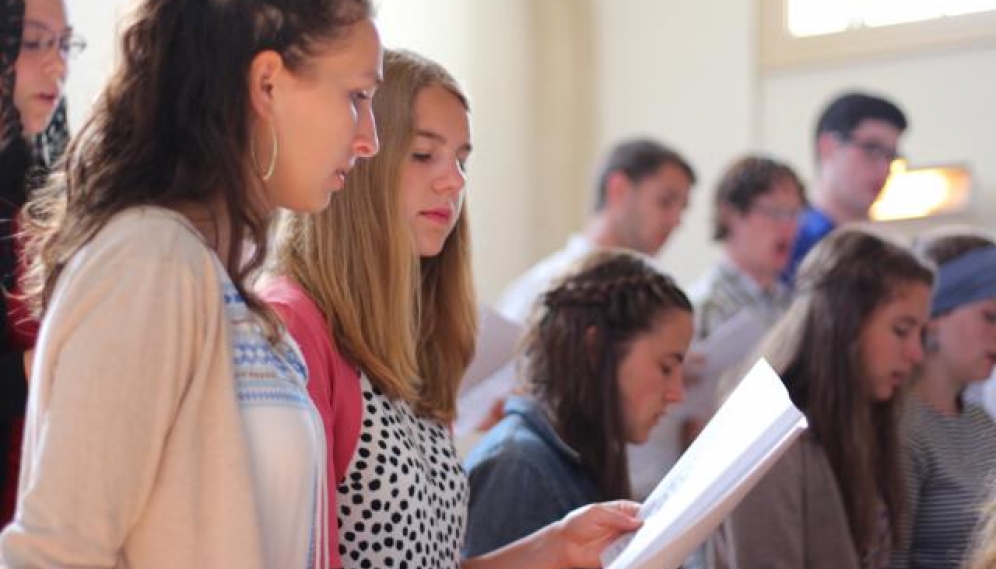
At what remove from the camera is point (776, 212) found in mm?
4391

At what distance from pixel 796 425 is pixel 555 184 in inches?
182

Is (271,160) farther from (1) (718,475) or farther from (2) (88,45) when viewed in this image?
(2) (88,45)

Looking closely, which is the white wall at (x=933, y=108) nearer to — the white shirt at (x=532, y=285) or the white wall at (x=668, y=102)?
the white wall at (x=668, y=102)

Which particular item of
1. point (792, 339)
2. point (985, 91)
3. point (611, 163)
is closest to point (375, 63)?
point (792, 339)

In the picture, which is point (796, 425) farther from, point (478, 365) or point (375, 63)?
point (478, 365)

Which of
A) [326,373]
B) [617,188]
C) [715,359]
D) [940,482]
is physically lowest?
[940,482]

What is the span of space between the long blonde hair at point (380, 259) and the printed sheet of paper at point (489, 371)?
3.33ft

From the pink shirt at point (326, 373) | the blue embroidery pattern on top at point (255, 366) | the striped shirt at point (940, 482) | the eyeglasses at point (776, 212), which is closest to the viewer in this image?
the blue embroidery pattern on top at point (255, 366)

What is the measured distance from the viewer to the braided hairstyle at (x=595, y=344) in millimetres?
2551

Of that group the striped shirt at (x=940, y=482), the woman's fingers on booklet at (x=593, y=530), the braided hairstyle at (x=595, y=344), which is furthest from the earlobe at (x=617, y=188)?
the woman's fingers on booklet at (x=593, y=530)

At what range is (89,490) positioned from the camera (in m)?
1.33

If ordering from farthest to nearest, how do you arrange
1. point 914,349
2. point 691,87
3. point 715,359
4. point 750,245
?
point 691,87 → point 750,245 → point 715,359 → point 914,349

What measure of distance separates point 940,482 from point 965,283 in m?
0.64

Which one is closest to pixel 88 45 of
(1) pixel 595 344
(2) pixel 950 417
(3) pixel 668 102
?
(1) pixel 595 344
